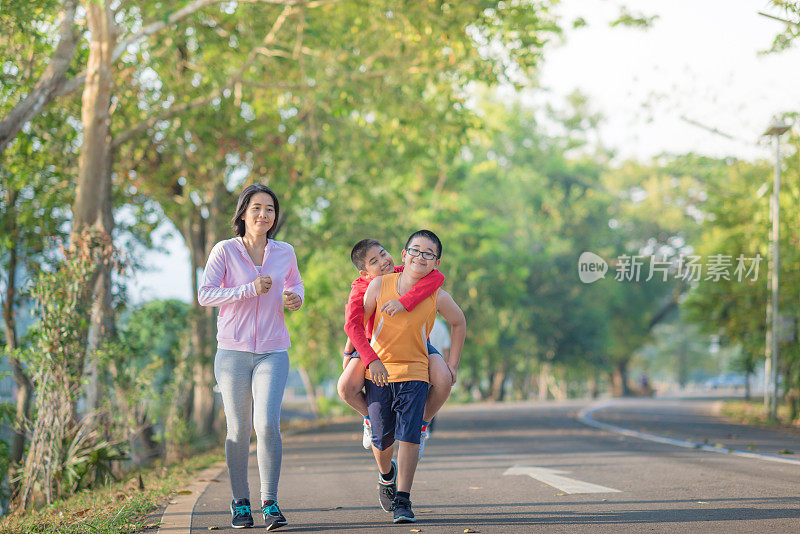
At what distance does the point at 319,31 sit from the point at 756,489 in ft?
38.1

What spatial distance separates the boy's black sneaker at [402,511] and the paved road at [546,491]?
0.07 metres

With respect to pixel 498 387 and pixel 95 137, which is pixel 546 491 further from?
pixel 498 387

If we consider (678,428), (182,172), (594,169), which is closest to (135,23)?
(182,172)

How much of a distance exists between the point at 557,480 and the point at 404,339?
323cm

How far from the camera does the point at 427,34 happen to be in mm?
14914

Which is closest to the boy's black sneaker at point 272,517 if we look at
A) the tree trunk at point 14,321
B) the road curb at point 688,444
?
the road curb at point 688,444

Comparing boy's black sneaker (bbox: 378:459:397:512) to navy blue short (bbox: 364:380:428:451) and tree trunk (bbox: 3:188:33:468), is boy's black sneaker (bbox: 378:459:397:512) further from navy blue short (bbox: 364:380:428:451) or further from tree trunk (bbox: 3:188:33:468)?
tree trunk (bbox: 3:188:33:468)

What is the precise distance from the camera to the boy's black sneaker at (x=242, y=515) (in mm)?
5941

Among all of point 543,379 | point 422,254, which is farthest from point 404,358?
point 543,379

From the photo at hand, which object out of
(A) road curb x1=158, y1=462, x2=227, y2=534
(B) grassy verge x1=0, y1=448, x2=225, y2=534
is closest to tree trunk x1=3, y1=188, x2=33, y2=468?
(B) grassy verge x1=0, y1=448, x2=225, y2=534

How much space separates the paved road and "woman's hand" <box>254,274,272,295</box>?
4.95 ft

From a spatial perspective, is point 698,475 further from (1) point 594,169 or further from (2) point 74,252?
(1) point 594,169

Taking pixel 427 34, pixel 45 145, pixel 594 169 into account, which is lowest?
pixel 45 145

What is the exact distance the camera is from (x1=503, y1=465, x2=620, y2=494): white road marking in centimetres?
773
